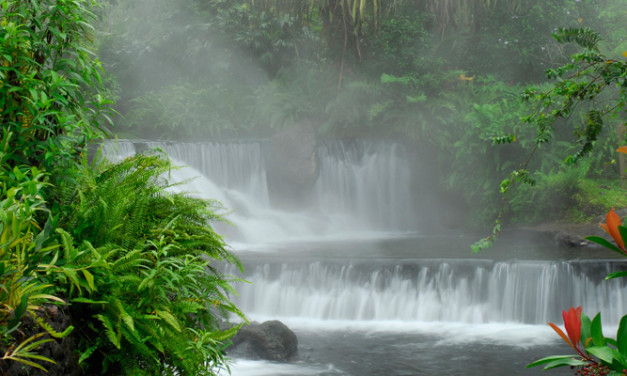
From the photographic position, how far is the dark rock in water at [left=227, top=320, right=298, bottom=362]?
31.3ft

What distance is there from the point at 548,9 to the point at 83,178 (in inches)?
756

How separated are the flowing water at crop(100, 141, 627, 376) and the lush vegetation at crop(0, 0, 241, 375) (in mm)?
3579

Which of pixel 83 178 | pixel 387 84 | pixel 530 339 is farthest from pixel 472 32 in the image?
pixel 83 178

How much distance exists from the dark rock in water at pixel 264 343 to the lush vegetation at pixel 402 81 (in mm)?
8438

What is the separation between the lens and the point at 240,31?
930 inches

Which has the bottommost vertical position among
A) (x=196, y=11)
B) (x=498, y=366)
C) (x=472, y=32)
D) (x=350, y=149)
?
(x=498, y=366)

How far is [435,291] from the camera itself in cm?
1223

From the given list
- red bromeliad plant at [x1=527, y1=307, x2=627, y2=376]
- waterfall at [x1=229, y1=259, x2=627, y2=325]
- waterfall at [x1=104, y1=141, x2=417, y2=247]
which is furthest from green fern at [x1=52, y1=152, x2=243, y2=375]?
waterfall at [x1=104, y1=141, x2=417, y2=247]

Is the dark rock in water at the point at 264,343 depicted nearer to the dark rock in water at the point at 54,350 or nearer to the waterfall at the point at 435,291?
the waterfall at the point at 435,291

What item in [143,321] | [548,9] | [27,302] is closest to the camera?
[27,302]

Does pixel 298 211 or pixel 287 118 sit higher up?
pixel 287 118

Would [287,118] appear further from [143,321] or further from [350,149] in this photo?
[143,321]

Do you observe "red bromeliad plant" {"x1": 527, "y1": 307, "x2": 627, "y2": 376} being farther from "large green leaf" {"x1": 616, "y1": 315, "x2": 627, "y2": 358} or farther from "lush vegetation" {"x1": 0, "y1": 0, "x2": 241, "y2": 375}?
"lush vegetation" {"x1": 0, "y1": 0, "x2": 241, "y2": 375}

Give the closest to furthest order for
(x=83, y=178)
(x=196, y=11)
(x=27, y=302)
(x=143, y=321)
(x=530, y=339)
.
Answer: (x=27, y=302) < (x=143, y=321) < (x=83, y=178) < (x=530, y=339) < (x=196, y=11)
